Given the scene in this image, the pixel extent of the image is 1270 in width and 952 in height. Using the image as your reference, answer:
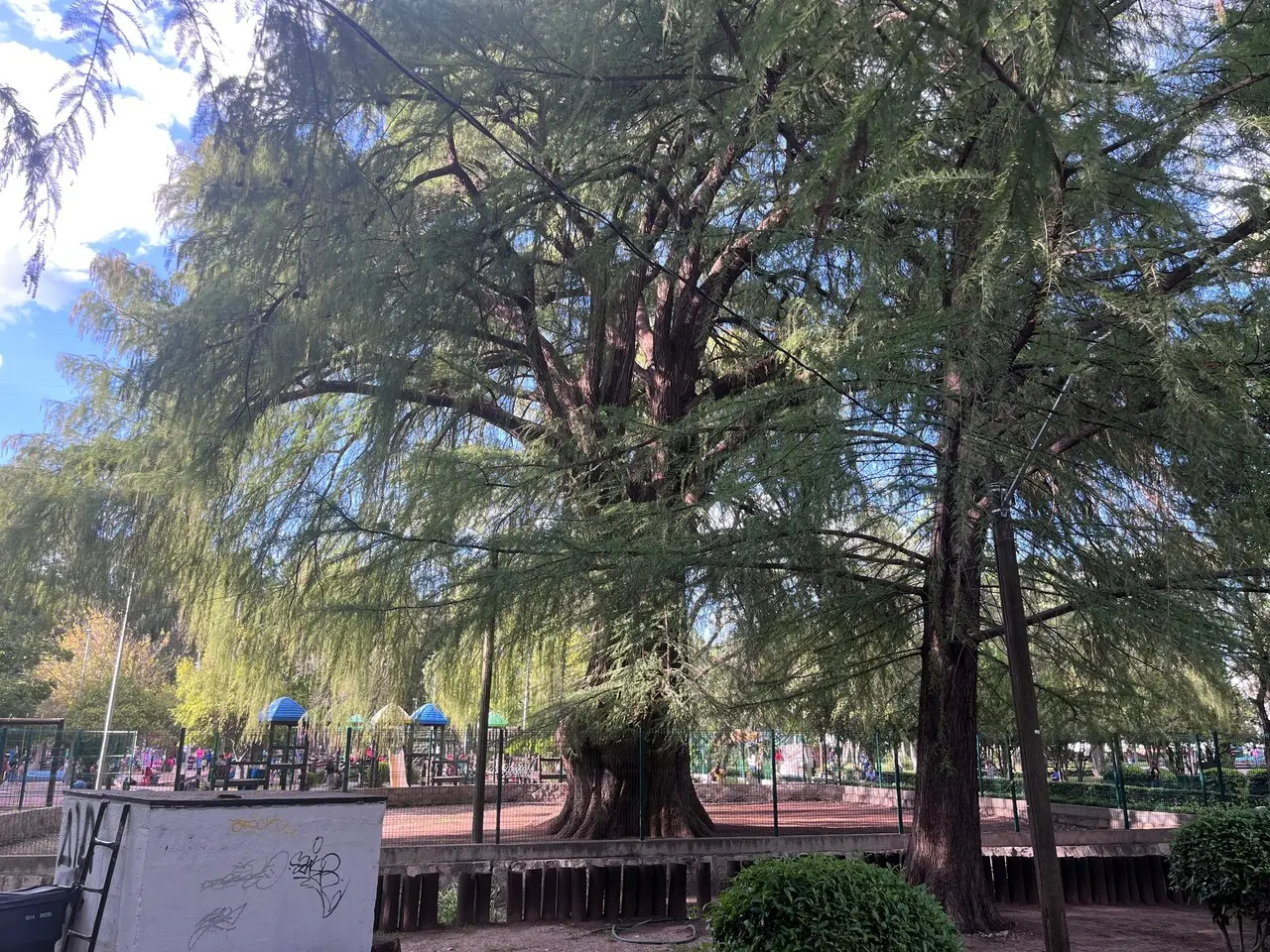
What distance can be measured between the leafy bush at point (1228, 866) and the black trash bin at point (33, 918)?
8.26 meters

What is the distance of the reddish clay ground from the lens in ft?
42.5

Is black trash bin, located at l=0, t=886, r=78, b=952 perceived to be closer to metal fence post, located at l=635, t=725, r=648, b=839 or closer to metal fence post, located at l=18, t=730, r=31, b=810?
metal fence post, located at l=635, t=725, r=648, b=839

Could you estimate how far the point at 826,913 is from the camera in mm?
5023

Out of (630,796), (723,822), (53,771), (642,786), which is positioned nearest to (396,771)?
(53,771)

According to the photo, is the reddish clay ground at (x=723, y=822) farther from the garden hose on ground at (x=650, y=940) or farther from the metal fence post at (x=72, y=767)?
the metal fence post at (x=72, y=767)

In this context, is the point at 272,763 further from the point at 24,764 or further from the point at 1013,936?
the point at 1013,936

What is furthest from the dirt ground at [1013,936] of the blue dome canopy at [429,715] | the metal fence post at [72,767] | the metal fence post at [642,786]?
the blue dome canopy at [429,715]

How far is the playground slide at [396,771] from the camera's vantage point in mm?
19266

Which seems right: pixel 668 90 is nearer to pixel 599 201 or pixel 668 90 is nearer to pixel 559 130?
pixel 559 130

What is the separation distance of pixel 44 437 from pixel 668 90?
11.3 meters

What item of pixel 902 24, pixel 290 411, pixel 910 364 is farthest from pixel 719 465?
pixel 290 411

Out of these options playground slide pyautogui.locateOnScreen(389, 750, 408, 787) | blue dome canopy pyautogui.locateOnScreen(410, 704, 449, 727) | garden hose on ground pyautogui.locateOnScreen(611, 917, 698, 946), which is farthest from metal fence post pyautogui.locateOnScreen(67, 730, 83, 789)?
garden hose on ground pyautogui.locateOnScreen(611, 917, 698, 946)

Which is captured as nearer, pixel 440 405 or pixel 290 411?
pixel 440 405

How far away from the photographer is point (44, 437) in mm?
13734
